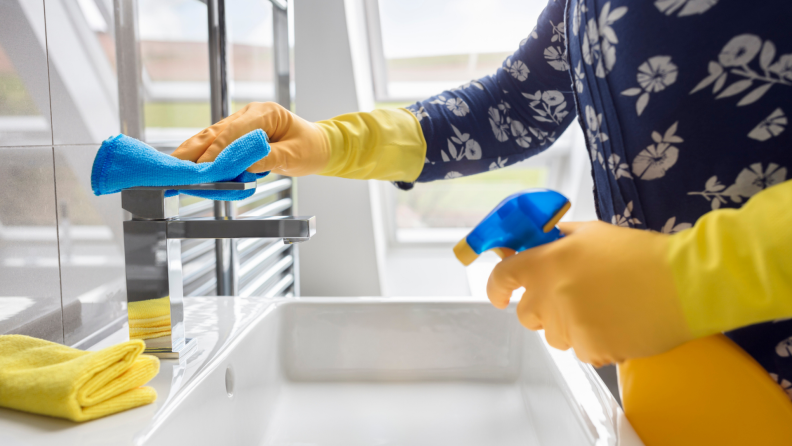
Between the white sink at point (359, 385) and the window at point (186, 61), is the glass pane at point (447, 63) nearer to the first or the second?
the window at point (186, 61)

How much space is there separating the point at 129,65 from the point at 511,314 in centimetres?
67

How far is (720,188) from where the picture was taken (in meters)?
0.37

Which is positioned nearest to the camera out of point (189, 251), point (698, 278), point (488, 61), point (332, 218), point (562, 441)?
point (698, 278)

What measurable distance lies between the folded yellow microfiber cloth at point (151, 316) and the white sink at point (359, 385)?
0.03 meters

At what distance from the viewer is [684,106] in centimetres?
38

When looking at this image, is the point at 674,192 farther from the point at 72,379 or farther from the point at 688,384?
the point at 72,379

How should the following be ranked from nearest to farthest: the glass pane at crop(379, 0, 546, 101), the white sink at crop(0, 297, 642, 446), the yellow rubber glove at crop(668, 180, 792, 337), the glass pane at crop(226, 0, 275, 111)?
the yellow rubber glove at crop(668, 180, 792, 337) → the white sink at crop(0, 297, 642, 446) → the glass pane at crop(226, 0, 275, 111) → the glass pane at crop(379, 0, 546, 101)

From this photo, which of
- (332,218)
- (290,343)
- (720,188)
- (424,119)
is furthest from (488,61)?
(720,188)

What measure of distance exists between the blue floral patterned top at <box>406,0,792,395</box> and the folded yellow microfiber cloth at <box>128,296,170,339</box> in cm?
46

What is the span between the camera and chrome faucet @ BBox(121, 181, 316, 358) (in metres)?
0.49

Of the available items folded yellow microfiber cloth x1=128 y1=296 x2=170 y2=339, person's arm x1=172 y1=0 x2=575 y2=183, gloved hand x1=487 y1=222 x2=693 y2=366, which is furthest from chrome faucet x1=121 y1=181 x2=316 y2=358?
gloved hand x1=487 y1=222 x2=693 y2=366

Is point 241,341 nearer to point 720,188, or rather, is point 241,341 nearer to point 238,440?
point 238,440

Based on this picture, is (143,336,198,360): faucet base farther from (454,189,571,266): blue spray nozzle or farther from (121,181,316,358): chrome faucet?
(454,189,571,266): blue spray nozzle

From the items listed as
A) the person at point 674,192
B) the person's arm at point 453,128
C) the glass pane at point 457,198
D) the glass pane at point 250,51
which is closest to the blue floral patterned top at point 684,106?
the person at point 674,192
